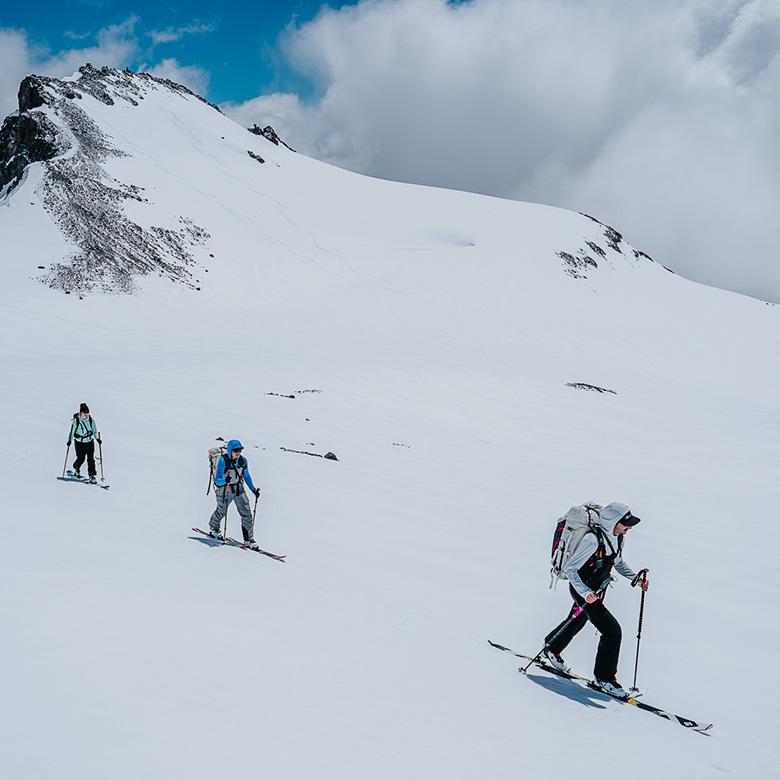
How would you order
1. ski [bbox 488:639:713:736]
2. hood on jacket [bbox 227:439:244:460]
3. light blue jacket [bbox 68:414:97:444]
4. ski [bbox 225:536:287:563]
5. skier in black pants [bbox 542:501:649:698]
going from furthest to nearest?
light blue jacket [bbox 68:414:97:444], hood on jacket [bbox 227:439:244:460], ski [bbox 225:536:287:563], skier in black pants [bbox 542:501:649:698], ski [bbox 488:639:713:736]

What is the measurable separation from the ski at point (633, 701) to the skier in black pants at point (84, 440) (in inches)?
387

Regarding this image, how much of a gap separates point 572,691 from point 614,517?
7.10ft

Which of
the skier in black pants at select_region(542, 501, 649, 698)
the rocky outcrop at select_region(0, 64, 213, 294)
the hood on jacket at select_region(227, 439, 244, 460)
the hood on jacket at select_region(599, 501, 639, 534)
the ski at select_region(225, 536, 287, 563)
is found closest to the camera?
the hood on jacket at select_region(599, 501, 639, 534)

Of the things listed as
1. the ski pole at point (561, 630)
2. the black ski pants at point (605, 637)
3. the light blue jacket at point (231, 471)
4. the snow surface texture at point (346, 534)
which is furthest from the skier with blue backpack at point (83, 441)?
the black ski pants at point (605, 637)

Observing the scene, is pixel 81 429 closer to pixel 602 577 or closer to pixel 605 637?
pixel 602 577

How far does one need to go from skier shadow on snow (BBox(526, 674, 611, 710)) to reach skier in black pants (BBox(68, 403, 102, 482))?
34.6ft

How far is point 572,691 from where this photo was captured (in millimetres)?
7840

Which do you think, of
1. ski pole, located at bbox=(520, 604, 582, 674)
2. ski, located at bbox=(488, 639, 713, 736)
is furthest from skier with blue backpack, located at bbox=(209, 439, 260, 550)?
ski pole, located at bbox=(520, 604, 582, 674)

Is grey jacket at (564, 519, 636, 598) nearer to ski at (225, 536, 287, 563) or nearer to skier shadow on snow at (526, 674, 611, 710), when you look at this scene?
skier shadow on snow at (526, 674, 611, 710)

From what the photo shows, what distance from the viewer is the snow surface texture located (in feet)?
18.8

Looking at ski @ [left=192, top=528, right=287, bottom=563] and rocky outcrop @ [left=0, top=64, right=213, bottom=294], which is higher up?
rocky outcrop @ [left=0, top=64, right=213, bottom=294]

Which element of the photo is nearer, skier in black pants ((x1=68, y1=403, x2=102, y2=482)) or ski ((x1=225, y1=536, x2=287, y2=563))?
ski ((x1=225, y1=536, x2=287, y2=563))

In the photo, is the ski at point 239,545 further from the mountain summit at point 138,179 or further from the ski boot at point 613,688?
the mountain summit at point 138,179

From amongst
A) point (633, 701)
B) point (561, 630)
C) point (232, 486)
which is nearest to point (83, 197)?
point (232, 486)
